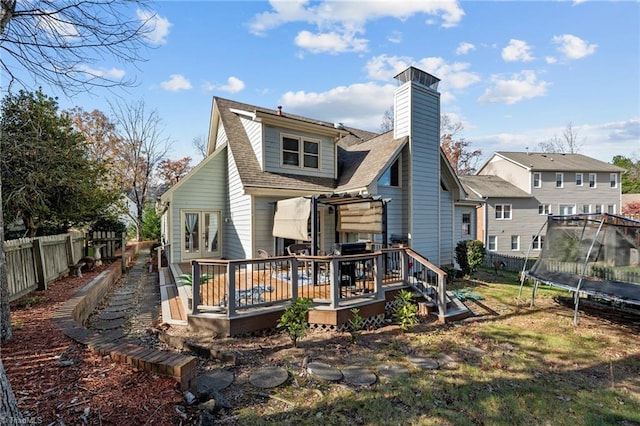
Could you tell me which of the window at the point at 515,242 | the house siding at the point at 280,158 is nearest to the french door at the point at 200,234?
the house siding at the point at 280,158

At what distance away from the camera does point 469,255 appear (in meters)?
12.9

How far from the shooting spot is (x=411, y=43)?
1237cm

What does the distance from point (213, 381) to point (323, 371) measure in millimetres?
1644

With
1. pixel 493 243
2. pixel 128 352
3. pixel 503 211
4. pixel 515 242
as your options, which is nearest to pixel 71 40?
pixel 128 352

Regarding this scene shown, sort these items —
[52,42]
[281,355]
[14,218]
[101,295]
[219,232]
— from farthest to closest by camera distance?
1. [219,232]
2. [14,218]
3. [101,295]
4. [281,355]
5. [52,42]

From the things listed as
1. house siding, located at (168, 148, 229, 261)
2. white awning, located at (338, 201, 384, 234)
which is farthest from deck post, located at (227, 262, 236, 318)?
house siding, located at (168, 148, 229, 261)

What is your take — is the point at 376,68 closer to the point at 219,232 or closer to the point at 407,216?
the point at 407,216

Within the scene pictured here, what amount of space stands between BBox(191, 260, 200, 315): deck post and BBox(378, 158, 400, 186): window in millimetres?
7641

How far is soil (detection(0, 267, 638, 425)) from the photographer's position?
9.56 ft

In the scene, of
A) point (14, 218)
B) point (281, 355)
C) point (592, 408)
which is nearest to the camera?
point (592, 408)

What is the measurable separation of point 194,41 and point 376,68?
8.83 meters

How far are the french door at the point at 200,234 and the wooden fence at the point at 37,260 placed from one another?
3.85m

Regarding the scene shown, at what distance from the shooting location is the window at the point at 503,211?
25422mm

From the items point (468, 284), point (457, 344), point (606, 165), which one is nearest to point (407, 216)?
point (468, 284)
